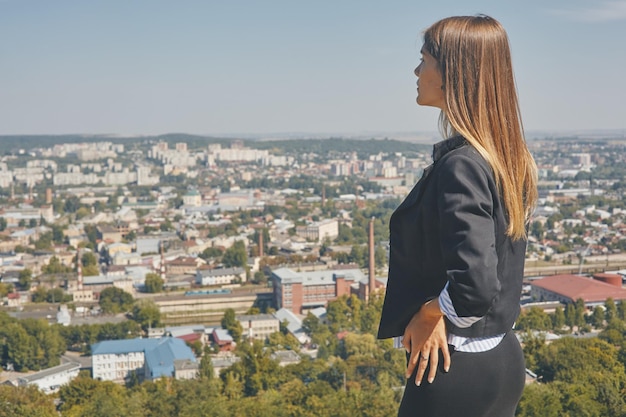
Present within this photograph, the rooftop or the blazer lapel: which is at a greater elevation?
the blazer lapel

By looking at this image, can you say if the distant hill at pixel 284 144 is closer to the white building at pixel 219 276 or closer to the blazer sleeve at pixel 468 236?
the white building at pixel 219 276

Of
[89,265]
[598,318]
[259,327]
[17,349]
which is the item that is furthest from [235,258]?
[598,318]

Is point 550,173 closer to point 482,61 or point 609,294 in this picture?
point 609,294

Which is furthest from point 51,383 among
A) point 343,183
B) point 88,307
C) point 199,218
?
point 343,183

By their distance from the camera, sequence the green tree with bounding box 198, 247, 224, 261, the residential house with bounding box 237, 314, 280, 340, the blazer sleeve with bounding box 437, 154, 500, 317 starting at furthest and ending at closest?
the green tree with bounding box 198, 247, 224, 261, the residential house with bounding box 237, 314, 280, 340, the blazer sleeve with bounding box 437, 154, 500, 317

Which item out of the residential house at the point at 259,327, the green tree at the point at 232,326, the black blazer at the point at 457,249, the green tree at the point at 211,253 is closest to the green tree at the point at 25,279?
the green tree at the point at 211,253

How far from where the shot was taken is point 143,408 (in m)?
5.93

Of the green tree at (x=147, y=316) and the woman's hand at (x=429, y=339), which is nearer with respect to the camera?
the woman's hand at (x=429, y=339)

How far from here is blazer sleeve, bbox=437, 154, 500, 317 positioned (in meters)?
0.57

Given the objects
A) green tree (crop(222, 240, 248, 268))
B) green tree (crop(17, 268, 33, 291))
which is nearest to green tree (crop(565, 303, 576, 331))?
Answer: green tree (crop(222, 240, 248, 268))

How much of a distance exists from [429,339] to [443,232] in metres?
0.09

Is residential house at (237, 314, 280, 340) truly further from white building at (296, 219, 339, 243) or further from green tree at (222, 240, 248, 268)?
white building at (296, 219, 339, 243)

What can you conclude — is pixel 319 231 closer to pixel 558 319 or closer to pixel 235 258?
pixel 235 258

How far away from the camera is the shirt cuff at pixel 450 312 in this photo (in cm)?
59
